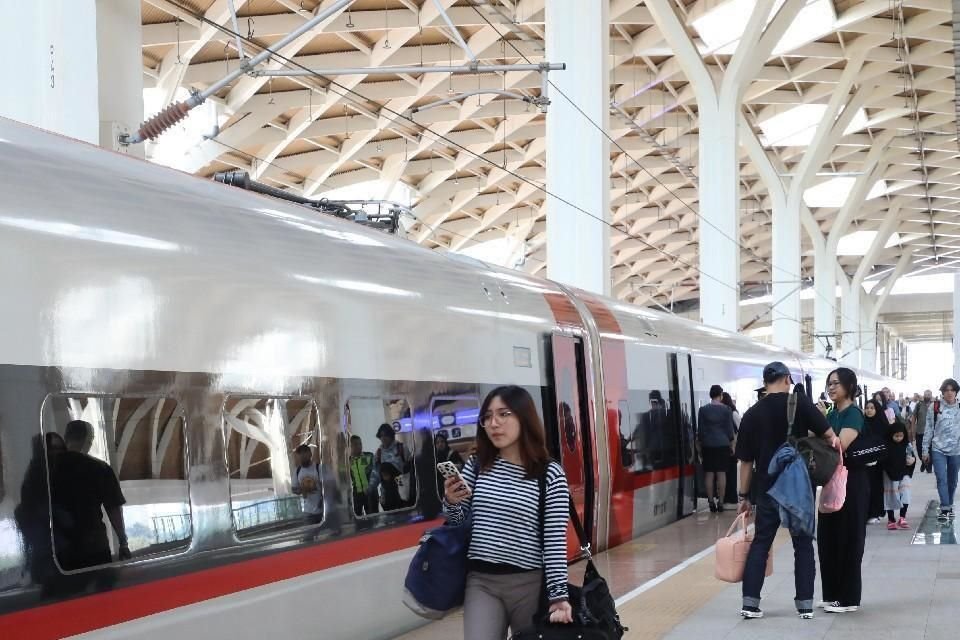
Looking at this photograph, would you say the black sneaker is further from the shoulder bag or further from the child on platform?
the child on platform

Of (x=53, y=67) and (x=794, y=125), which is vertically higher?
(x=794, y=125)

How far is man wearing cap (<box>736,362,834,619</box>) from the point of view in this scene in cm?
793

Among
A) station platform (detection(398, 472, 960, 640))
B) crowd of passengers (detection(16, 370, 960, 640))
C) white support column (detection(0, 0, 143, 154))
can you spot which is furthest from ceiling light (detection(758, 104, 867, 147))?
white support column (detection(0, 0, 143, 154))

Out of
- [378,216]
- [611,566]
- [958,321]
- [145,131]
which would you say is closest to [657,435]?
[611,566]

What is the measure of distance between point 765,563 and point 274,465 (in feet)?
11.0

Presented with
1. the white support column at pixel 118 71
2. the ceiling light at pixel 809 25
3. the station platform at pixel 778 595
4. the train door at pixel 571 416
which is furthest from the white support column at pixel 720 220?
the white support column at pixel 118 71

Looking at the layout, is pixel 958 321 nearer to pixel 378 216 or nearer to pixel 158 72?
pixel 158 72

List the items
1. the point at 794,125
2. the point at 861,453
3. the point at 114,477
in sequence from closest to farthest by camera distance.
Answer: the point at 114,477 → the point at 861,453 → the point at 794,125

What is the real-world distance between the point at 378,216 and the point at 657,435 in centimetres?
564

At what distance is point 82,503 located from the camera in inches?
201

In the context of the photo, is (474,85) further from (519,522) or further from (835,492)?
(519,522)

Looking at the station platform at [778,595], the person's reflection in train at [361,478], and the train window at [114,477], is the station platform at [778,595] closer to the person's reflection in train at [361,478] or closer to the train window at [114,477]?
the person's reflection in train at [361,478]

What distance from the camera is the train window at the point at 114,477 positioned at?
4984 mm

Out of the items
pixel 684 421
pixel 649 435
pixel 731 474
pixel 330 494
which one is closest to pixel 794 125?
pixel 731 474
